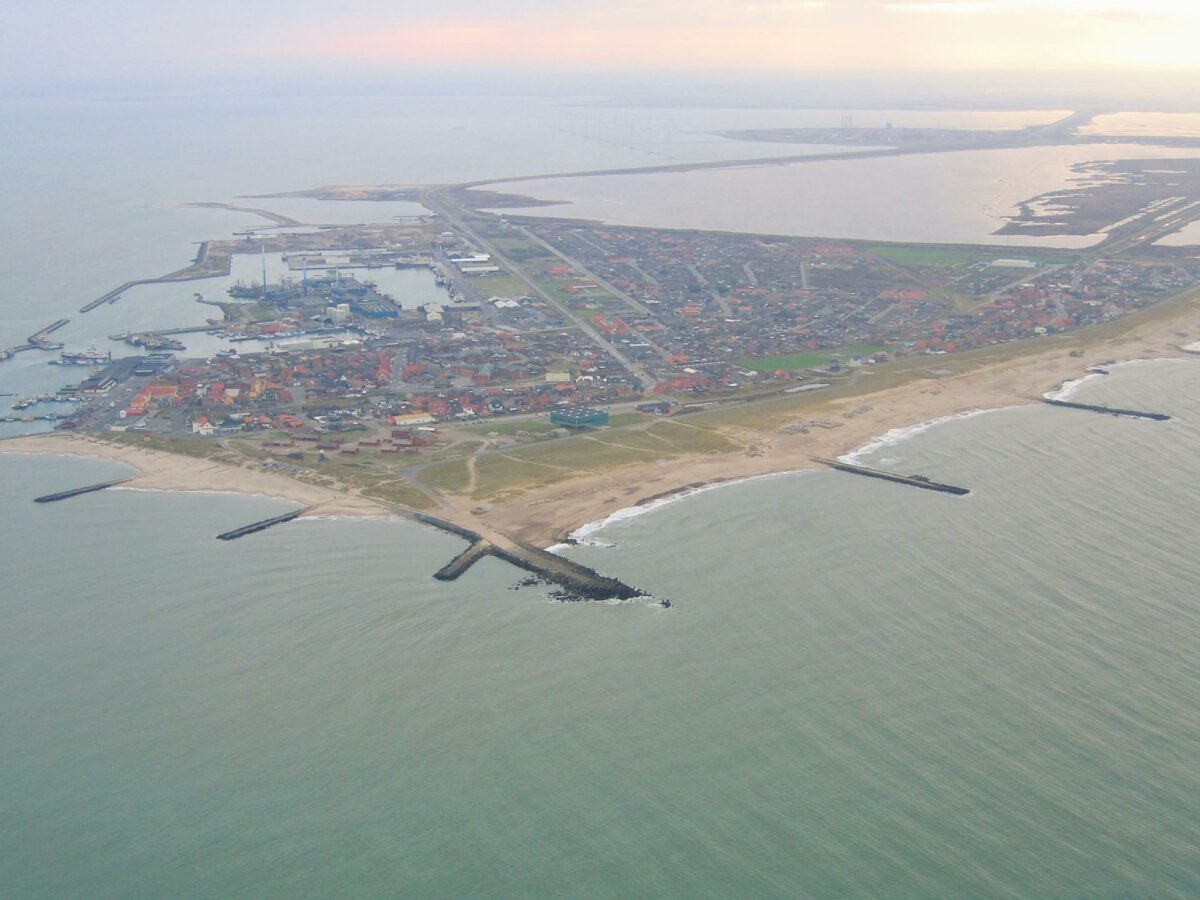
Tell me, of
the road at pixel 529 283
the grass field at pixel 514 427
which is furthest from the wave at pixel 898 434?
the grass field at pixel 514 427

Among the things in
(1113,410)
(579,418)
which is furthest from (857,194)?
(579,418)

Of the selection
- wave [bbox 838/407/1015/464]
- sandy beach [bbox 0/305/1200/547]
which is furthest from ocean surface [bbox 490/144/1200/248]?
wave [bbox 838/407/1015/464]

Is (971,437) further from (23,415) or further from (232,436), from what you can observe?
(23,415)

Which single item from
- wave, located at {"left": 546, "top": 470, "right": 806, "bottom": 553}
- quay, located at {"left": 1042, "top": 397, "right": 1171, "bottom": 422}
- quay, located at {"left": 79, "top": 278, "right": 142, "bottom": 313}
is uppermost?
quay, located at {"left": 1042, "top": 397, "right": 1171, "bottom": 422}

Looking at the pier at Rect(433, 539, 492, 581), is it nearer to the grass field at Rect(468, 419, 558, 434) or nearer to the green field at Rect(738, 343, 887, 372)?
the grass field at Rect(468, 419, 558, 434)

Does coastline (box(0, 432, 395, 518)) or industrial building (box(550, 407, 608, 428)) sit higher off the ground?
industrial building (box(550, 407, 608, 428))

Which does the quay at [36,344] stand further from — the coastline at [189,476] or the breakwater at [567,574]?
the breakwater at [567,574]

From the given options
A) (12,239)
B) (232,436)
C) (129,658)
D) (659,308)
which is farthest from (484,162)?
(129,658)
